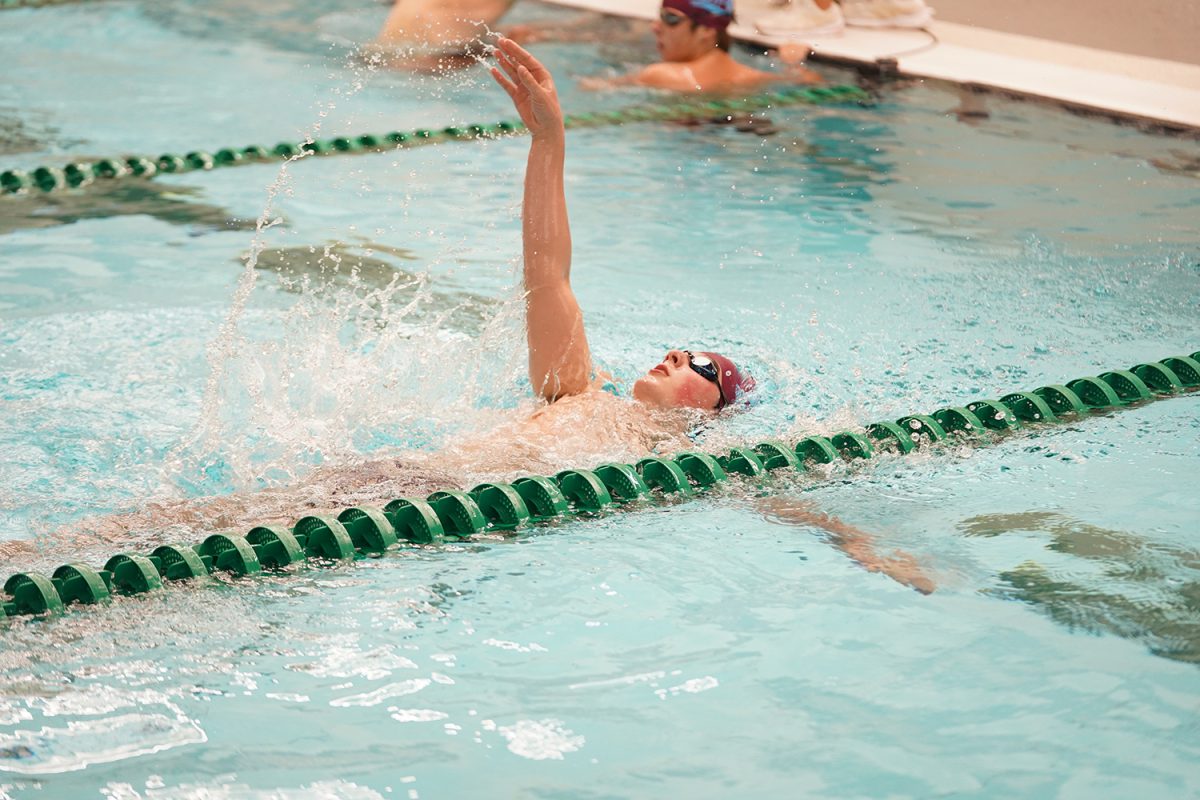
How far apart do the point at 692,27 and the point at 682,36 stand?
7cm

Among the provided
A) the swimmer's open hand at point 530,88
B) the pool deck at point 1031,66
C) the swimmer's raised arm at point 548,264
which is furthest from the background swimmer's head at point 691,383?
the pool deck at point 1031,66

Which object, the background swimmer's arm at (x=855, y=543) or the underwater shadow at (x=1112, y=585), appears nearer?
the underwater shadow at (x=1112, y=585)

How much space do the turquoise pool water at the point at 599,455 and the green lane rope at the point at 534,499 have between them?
57 mm

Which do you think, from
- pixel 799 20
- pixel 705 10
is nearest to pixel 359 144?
pixel 705 10

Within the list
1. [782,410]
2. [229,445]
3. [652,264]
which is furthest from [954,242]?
[229,445]

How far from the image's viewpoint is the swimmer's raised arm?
3.32m

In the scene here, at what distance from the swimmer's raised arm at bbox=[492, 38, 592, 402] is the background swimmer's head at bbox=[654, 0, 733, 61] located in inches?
164

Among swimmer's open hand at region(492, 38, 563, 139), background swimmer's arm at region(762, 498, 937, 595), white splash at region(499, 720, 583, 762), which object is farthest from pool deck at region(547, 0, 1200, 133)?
white splash at region(499, 720, 583, 762)

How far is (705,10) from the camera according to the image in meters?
7.33

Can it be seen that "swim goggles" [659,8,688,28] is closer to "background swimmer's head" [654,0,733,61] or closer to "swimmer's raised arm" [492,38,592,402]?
"background swimmer's head" [654,0,733,61]

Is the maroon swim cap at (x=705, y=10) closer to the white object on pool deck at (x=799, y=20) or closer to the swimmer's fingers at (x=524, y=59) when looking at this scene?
the white object on pool deck at (x=799, y=20)

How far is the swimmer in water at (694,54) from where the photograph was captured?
736 cm

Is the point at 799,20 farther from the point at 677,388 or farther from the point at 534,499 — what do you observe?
the point at 534,499

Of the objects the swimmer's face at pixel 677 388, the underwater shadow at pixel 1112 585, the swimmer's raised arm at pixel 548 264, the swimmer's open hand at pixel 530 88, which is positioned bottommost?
the underwater shadow at pixel 1112 585
